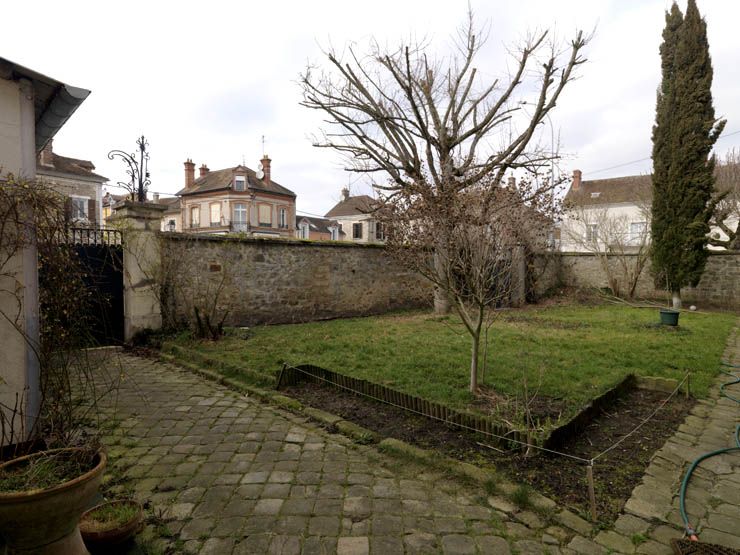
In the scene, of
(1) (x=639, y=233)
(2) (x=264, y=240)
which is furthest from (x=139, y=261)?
(1) (x=639, y=233)

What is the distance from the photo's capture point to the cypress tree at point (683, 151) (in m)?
13.5

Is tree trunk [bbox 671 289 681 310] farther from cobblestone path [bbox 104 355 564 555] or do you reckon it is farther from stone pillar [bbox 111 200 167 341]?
stone pillar [bbox 111 200 167 341]

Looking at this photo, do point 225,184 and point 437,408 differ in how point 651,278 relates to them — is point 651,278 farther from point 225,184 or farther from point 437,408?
point 225,184

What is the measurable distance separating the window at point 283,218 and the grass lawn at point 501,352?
2849cm

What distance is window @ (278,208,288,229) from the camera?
1491 inches

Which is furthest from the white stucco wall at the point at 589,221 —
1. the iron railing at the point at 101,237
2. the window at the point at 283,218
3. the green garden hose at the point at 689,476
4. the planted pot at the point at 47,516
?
the window at the point at 283,218

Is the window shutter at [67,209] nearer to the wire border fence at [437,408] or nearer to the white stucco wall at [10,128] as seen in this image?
the white stucco wall at [10,128]

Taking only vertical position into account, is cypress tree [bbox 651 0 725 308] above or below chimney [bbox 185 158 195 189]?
below

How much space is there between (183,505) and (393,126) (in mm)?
11429

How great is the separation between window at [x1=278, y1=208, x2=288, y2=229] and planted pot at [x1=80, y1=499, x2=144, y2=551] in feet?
119

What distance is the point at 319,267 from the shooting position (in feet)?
37.2

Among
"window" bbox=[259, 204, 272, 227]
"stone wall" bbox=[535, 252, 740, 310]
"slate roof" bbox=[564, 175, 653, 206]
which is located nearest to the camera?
"stone wall" bbox=[535, 252, 740, 310]

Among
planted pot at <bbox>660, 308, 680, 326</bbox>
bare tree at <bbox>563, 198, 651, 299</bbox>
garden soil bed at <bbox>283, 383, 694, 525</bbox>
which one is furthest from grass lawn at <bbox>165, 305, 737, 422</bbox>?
bare tree at <bbox>563, 198, 651, 299</bbox>

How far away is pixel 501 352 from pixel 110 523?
5.87 meters
